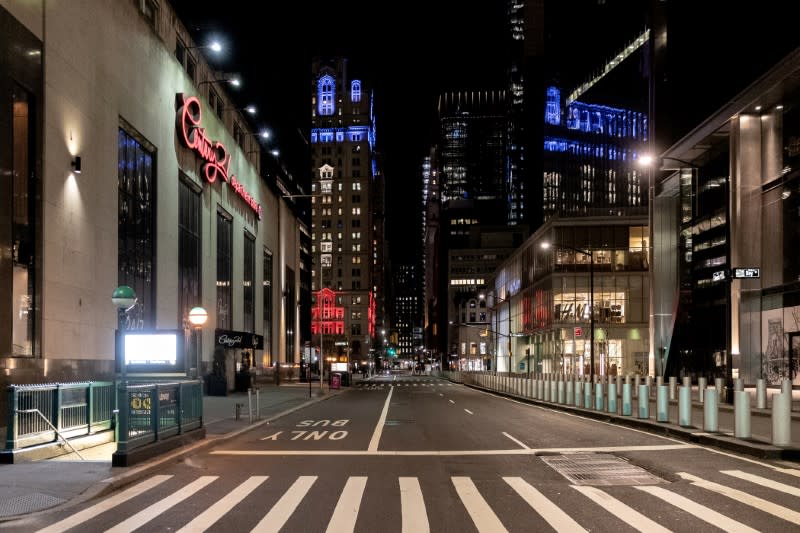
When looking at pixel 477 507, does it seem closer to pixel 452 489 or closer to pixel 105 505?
pixel 452 489

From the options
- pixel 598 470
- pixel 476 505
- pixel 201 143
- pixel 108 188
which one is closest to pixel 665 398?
pixel 598 470

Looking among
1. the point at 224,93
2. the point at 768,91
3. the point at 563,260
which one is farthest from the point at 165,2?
the point at 563,260

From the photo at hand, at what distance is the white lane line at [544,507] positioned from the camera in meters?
8.32

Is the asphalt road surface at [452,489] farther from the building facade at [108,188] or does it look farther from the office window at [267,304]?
the office window at [267,304]

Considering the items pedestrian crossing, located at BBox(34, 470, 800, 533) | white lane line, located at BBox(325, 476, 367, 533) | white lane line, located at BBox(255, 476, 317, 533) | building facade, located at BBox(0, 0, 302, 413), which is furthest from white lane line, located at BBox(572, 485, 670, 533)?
building facade, located at BBox(0, 0, 302, 413)

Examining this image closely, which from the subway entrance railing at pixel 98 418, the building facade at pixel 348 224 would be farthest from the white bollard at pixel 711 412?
the building facade at pixel 348 224

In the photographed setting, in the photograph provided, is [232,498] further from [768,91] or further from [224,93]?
[224,93]

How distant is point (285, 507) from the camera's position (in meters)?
9.47

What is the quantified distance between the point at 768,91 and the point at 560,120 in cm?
16528

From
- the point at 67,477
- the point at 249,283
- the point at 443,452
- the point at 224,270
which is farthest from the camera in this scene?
the point at 249,283

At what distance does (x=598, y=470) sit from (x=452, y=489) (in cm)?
325

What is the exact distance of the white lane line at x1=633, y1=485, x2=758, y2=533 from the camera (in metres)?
8.25

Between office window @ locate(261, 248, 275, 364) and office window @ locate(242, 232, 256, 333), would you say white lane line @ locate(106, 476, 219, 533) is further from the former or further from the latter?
office window @ locate(261, 248, 275, 364)

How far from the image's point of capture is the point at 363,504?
9.62 m
